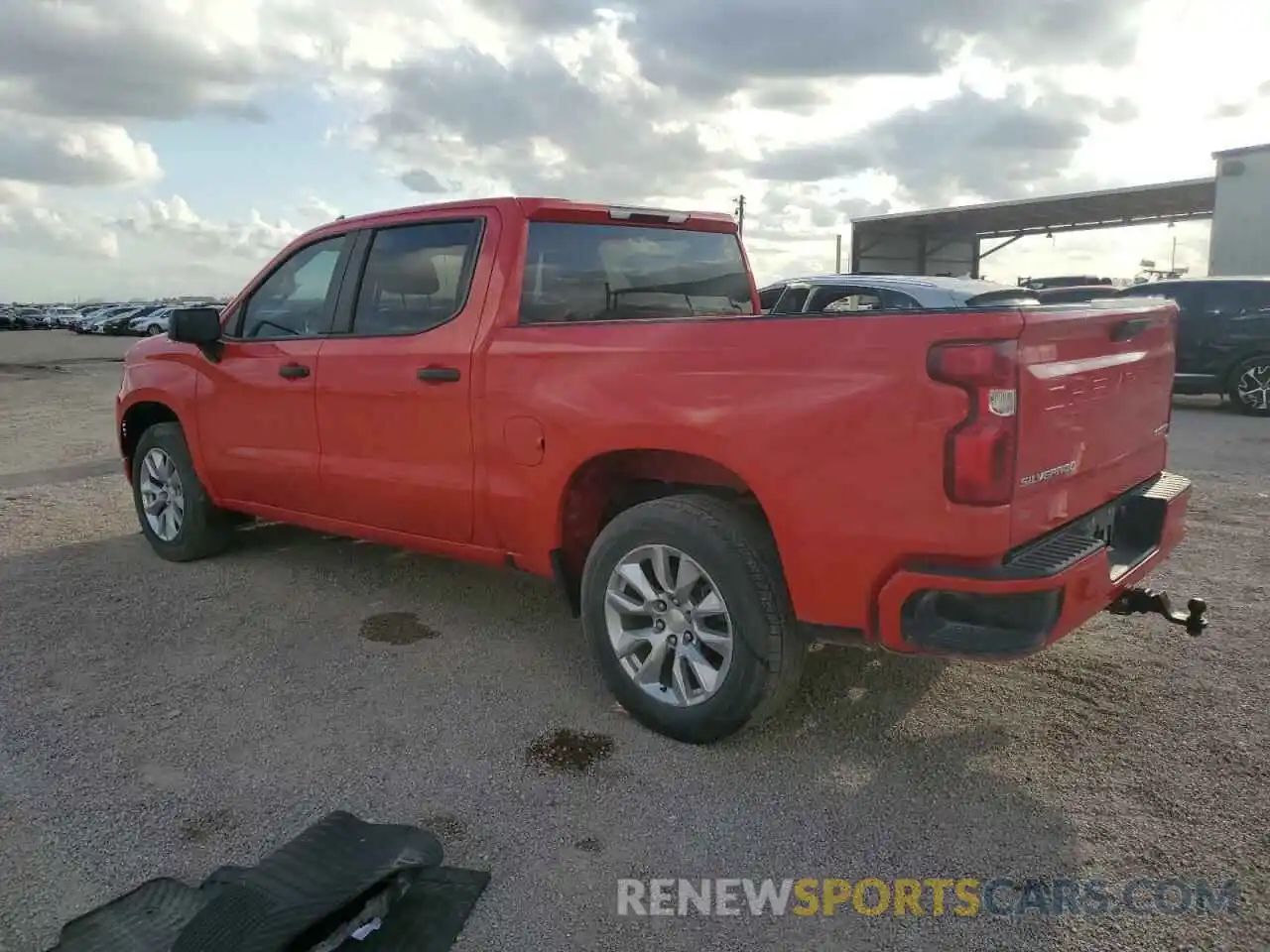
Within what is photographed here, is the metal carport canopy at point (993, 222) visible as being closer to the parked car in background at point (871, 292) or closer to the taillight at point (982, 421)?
the parked car in background at point (871, 292)

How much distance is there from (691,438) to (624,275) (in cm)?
139

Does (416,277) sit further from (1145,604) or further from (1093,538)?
(1145,604)

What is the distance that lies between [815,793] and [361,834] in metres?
1.38

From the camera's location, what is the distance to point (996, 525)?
9.09ft

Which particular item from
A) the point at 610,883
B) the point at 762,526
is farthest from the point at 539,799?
the point at 762,526

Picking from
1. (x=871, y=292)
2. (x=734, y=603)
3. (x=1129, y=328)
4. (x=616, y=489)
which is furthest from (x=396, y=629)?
(x=871, y=292)

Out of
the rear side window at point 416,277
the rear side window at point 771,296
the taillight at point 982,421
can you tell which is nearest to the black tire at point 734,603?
the taillight at point 982,421

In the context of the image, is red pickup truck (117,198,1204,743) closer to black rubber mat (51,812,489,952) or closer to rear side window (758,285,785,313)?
black rubber mat (51,812,489,952)

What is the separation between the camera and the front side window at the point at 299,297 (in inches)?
190

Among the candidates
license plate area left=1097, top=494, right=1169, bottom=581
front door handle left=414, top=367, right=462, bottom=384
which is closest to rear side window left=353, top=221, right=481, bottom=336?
front door handle left=414, top=367, right=462, bottom=384

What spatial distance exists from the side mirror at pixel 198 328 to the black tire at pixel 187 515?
697mm

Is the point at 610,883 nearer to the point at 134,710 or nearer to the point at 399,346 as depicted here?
the point at 134,710

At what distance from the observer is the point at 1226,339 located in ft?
39.5

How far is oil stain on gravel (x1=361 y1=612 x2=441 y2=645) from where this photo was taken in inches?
180
